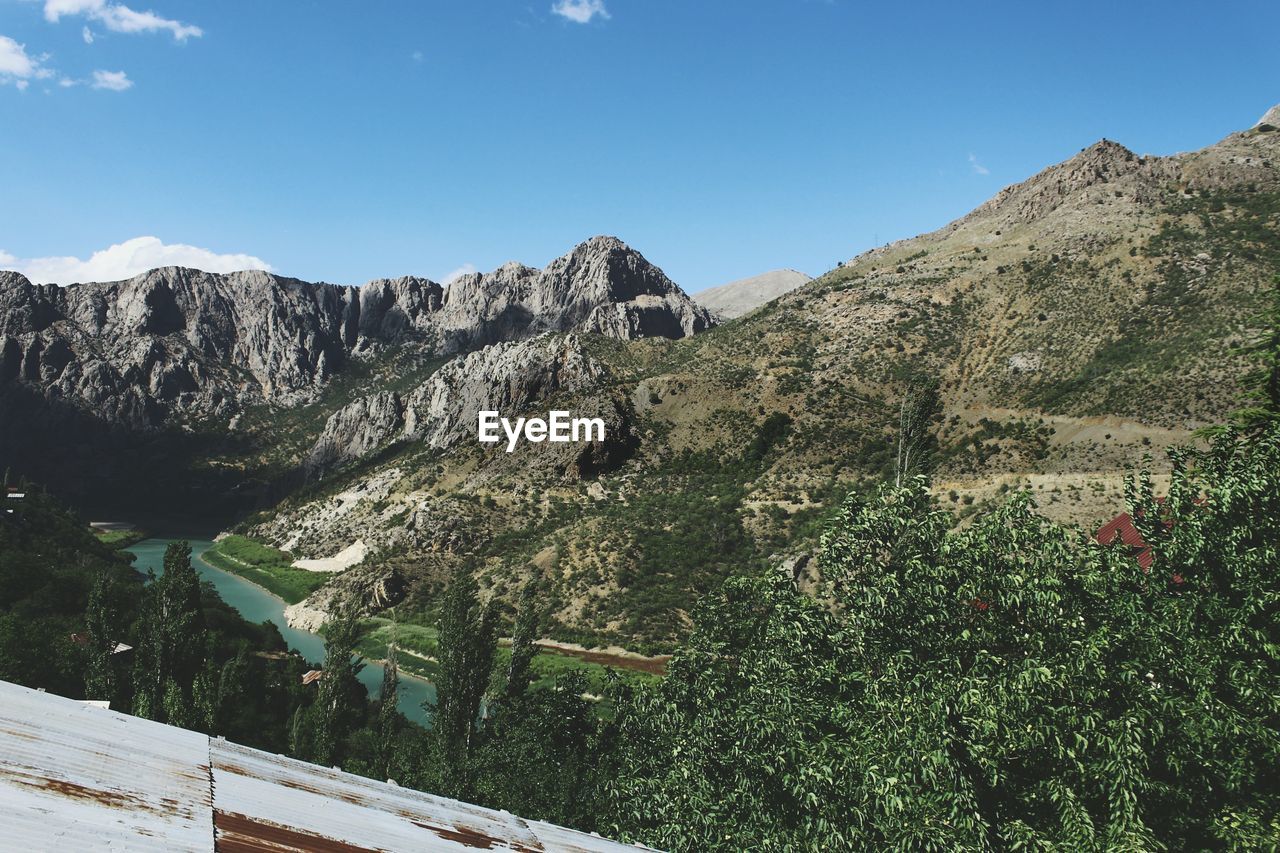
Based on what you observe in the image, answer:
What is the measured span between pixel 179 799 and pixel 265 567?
11279 centimetres

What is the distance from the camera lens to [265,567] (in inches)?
4141

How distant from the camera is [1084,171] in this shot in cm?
11175

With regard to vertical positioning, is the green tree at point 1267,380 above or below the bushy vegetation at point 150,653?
above

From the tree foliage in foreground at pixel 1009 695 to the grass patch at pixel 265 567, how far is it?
8524cm

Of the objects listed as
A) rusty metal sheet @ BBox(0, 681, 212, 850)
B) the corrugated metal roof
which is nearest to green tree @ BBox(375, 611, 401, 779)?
the corrugated metal roof

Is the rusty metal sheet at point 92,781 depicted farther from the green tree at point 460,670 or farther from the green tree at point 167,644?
the green tree at point 167,644

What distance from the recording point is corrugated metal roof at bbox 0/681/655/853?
5570 millimetres

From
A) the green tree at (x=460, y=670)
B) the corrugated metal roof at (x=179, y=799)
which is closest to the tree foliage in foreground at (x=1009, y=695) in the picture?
the corrugated metal roof at (x=179, y=799)

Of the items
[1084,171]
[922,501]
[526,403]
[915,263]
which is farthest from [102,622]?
[1084,171]

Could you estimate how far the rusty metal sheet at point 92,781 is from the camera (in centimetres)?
527

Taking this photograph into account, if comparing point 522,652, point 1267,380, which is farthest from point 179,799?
point 1267,380

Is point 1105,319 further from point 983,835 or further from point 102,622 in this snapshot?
point 102,622

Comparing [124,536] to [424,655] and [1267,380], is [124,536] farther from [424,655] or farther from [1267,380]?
[1267,380]

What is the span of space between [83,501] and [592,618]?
164m
